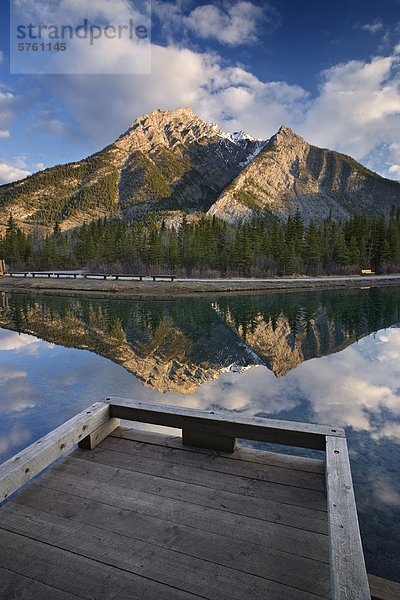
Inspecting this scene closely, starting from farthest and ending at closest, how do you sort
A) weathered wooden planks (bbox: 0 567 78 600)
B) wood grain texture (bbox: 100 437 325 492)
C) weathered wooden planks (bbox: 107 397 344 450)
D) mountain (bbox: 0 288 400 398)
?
1. mountain (bbox: 0 288 400 398)
2. weathered wooden planks (bbox: 107 397 344 450)
3. wood grain texture (bbox: 100 437 325 492)
4. weathered wooden planks (bbox: 0 567 78 600)

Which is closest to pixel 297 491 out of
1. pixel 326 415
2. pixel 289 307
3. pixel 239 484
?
pixel 239 484

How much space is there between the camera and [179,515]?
309 cm

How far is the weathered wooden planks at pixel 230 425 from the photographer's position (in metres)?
3.74

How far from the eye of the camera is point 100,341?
17.6 m

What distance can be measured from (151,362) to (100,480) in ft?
33.1

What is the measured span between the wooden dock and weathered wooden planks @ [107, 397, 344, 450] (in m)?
0.01

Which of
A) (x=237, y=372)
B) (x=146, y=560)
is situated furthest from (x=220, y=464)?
(x=237, y=372)

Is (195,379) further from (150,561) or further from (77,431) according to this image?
(150,561)

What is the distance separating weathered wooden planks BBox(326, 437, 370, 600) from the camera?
6.21 ft

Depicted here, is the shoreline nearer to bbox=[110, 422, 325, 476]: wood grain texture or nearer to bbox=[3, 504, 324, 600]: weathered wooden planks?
bbox=[110, 422, 325, 476]: wood grain texture

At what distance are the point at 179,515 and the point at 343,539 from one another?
139cm

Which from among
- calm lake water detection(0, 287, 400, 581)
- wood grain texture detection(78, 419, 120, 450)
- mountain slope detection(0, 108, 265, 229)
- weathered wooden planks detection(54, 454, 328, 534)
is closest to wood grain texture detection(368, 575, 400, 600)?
weathered wooden planks detection(54, 454, 328, 534)

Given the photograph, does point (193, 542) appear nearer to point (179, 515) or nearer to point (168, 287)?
point (179, 515)

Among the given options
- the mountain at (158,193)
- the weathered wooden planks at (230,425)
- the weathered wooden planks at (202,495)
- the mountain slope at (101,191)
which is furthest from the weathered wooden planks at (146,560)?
the mountain slope at (101,191)
